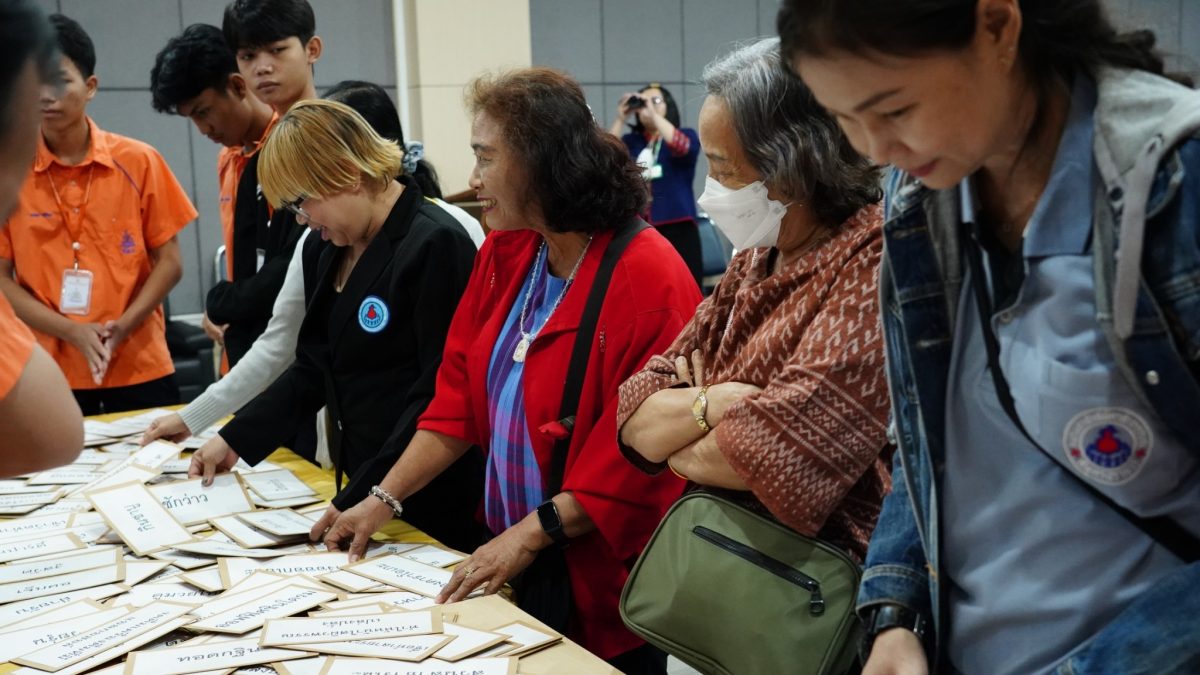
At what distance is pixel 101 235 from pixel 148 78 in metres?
3.38

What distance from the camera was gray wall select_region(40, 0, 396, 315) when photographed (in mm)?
6383

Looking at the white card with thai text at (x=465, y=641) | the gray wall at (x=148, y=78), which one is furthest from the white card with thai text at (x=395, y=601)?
the gray wall at (x=148, y=78)

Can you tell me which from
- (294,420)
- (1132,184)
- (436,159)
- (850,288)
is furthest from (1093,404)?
(436,159)

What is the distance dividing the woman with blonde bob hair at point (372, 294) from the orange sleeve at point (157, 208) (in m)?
1.42

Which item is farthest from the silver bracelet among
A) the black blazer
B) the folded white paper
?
the folded white paper

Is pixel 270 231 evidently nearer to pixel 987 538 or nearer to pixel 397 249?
pixel 397 249

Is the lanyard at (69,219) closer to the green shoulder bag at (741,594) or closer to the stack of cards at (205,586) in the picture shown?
the stack of cards at (205,586)

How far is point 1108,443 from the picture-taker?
89 centimetres

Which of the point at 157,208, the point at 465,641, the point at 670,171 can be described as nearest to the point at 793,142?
the point at 465,641

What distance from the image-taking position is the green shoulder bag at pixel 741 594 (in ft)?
4.52

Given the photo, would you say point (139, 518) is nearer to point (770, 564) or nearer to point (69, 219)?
point (770, 564)

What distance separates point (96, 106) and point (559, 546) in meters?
5.66

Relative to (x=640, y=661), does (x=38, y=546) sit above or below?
above

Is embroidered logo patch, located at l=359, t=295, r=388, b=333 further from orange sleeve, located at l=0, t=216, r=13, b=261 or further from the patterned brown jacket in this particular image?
orange sleeve, located at l=0, t=216, r=13, b=261
